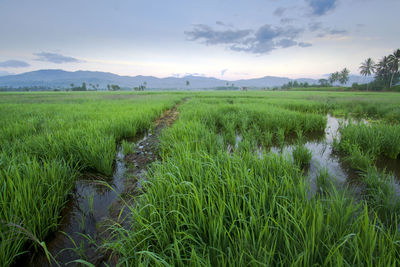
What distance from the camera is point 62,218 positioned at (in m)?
1.88

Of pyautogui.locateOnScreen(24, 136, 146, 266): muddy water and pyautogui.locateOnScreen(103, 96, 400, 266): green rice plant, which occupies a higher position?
pyautogui.locateOnScreen(103, 96, 400, 266): green rice plant

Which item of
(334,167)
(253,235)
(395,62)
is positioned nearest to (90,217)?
(253,235)

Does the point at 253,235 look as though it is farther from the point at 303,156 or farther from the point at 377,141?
the point at 377,141

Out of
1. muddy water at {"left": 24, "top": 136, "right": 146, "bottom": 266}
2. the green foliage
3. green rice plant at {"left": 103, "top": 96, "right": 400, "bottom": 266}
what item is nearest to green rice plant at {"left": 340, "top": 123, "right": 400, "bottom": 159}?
green rice plant at {"left": 103, "top": 96, "right": 400, "bottom": 266}

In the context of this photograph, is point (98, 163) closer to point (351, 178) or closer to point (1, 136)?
point (1, 136)

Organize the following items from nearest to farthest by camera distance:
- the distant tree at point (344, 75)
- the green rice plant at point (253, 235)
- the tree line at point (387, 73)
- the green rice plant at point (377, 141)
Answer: the green rice plant at point (253, 235) < the green rice plant at point (377, 141) < the tree line at point (387, 73) < the distant tree at point (344, 75)

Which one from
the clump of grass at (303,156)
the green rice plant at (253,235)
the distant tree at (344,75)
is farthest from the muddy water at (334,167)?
→ the distant tree at (344,75)

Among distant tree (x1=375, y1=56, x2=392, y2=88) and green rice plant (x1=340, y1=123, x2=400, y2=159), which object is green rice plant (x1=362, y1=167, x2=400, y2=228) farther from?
distant tree (x1=375, y1=56, x2=392, y2=88)

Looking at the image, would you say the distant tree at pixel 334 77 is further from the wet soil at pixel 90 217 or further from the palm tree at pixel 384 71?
the wet soil at pixel 90 217

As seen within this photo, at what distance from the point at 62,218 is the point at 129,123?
→ 4.00 m

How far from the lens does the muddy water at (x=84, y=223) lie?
1.46 m

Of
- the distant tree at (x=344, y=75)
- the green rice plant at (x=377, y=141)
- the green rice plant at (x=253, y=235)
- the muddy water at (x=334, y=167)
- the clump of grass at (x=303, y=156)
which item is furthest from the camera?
the distant tree at (x=344, y=75)

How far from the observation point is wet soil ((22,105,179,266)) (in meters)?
1.46

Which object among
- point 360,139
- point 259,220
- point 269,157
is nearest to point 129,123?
point 269,157
